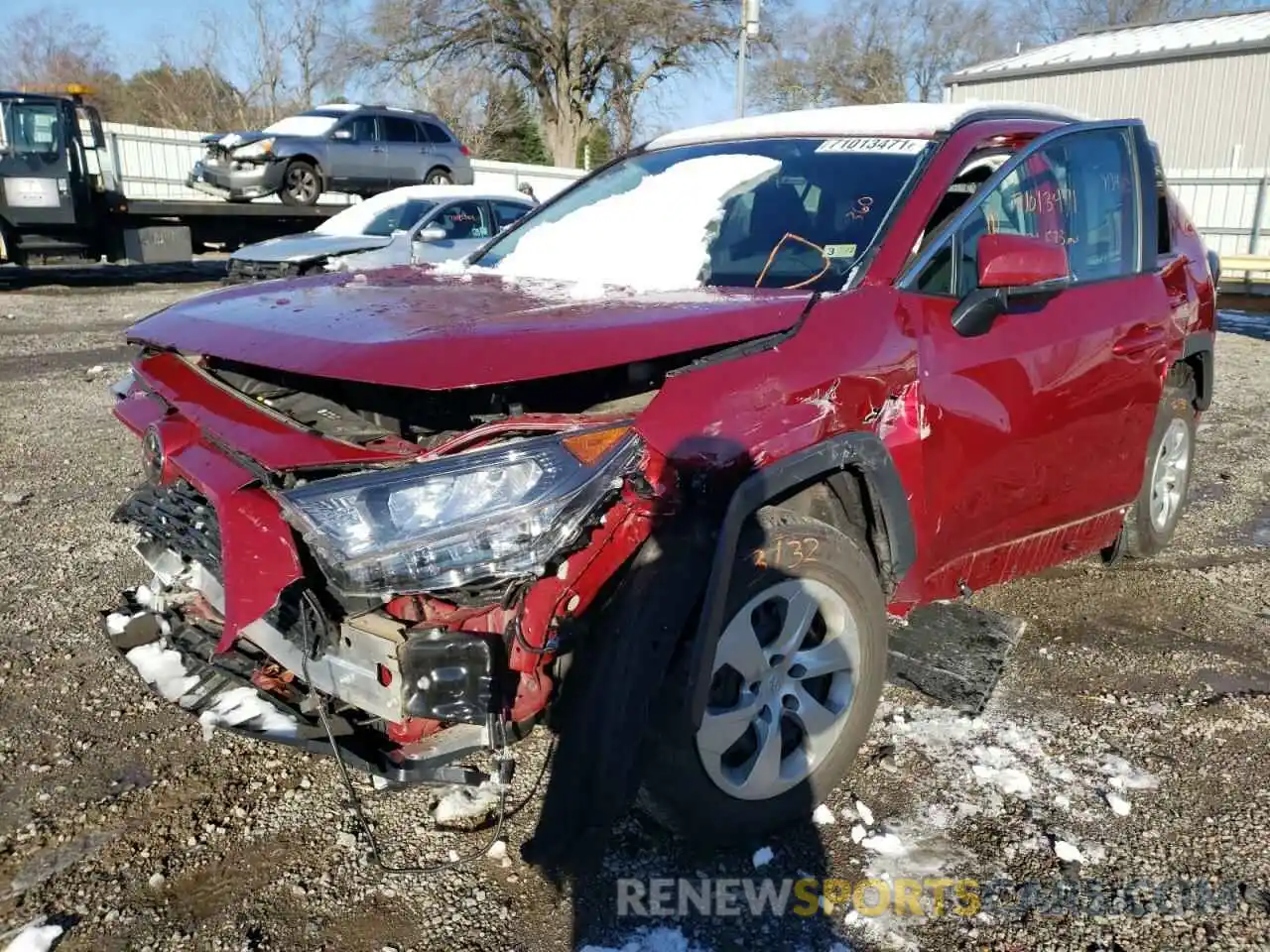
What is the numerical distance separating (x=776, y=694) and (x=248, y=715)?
132cm

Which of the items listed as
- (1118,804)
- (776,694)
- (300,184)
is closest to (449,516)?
(776,694)

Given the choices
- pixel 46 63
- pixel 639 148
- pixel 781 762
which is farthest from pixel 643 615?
pixel 46 63

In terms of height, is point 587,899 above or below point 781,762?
below

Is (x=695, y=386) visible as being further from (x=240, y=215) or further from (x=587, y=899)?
(x=240, y=215)

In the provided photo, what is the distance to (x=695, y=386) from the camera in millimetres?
2490

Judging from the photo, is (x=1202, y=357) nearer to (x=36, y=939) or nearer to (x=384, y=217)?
(x=36, y=939)

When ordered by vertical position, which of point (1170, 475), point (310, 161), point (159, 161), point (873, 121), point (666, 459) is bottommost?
point (1170, 475)

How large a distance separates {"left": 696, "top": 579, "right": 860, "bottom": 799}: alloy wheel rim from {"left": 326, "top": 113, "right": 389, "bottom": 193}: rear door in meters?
16.3

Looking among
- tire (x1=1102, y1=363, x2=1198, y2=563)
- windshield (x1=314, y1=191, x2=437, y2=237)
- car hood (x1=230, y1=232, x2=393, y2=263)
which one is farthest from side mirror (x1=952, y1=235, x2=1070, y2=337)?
windshield (x1=314, y1=191, x2=437, y2=237)

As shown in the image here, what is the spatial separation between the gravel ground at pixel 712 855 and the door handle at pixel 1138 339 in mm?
1130

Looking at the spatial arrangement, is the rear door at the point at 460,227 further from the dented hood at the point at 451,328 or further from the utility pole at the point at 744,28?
the dented hood at the point at 451,328

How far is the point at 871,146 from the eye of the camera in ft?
11.5

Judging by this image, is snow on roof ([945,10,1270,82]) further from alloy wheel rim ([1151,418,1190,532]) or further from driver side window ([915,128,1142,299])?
driver side window ([915,128,1142,299])

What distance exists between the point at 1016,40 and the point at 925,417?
169 ft
